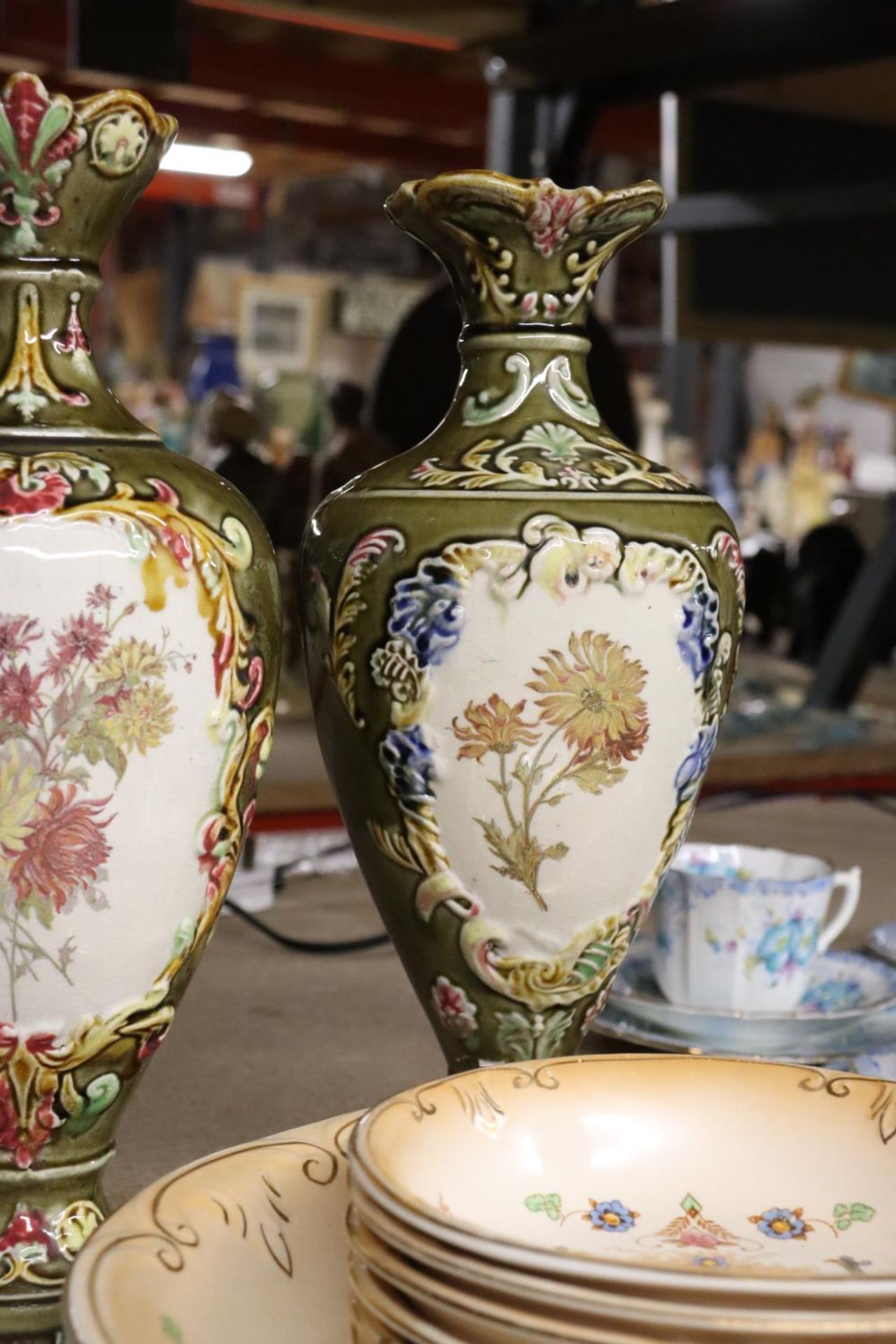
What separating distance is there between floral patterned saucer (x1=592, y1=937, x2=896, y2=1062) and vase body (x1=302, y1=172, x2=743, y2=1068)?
12 cm

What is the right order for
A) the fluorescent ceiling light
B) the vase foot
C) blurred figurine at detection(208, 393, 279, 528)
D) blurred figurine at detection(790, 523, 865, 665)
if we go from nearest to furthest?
the vase foot, blurred figurine at detection(208, 393, 279, 528), blurred figurine at detection(790, 523, 865, 665), the fluorescent ceiling light

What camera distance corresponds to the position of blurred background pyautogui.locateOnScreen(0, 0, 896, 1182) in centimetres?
147

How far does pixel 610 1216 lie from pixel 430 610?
0.22 m

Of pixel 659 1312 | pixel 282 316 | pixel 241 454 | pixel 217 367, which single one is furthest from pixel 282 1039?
pixel 282 316

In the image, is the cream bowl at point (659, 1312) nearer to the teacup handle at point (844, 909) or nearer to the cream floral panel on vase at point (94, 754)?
the cream floral panel on vase at point (94, 754)

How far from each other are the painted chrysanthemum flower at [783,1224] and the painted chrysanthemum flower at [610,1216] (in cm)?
3

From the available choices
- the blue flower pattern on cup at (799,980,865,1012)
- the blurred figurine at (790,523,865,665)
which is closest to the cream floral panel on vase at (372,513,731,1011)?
the blue flower pattern on cup at (799,980,865,1012)

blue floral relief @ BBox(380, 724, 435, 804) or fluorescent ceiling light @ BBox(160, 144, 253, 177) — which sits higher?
fluorescent ceiling light @ BBox(160, 144, 253, 177)

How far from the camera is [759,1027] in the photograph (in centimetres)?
76

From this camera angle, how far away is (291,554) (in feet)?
5.14

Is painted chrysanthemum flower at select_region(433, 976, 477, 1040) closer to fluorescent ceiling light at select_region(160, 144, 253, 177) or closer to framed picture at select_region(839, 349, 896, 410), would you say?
framed picture at select_region(839, 349, 896, 410)

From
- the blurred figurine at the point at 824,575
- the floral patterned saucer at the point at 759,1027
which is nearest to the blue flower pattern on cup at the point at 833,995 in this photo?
the floral patterned saucer at the point at 759,1027

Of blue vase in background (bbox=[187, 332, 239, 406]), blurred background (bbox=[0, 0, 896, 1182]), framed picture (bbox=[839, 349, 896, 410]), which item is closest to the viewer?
blurred background (bbox=[0, 0, 896, 1182])

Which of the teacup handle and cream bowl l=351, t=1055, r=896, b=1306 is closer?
cream bowl l=351, t=1055, r=896, b=1306
